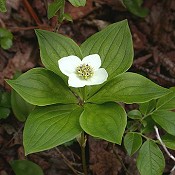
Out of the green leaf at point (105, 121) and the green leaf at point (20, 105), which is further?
the green leaf at point (20, 105)

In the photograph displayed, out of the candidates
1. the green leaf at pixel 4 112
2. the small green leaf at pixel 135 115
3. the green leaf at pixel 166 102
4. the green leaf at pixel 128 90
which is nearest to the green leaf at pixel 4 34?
the green leaf at pixel 4 112

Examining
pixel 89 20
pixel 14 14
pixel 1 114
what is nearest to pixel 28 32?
pixel 14 14

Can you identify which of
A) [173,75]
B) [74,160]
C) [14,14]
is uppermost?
[14,14]

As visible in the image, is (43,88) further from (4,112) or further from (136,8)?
(136,8)

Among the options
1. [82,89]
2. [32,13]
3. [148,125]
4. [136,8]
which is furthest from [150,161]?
[32,13]

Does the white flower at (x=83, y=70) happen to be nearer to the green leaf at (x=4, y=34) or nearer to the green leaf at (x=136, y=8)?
the green leaf at (x=4, y=34)

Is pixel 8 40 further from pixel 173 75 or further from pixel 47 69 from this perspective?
pixel 173 75
